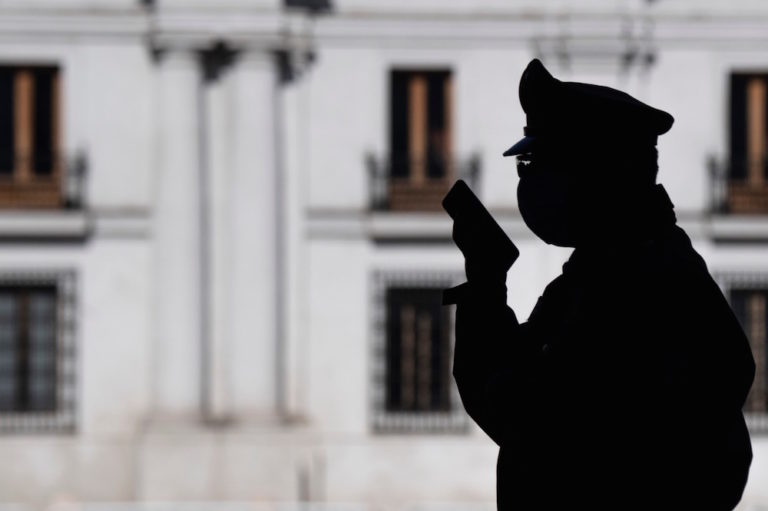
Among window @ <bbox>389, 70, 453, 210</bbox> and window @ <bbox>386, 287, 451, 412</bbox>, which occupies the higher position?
window @ <bbox>389, 70, 453, 210</bbox>

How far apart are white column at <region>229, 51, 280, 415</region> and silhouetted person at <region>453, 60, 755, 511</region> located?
70.6 ft

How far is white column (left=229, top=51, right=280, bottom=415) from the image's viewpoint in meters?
23.7

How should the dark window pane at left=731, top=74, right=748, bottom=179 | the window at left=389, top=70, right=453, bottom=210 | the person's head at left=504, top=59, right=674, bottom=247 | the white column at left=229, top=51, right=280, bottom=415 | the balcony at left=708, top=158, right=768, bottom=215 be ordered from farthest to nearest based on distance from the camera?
the dark window pane at left=731, top=74, right=748, bottom=179
the balcony at left=708, top=158, right=768, bottom=215
the window at left=389, top=70, right=453, bottom=210
the white column at left=229, top=51, right=280, bottom=415
the person's head at left=504, top=59, right=674, bottom=247

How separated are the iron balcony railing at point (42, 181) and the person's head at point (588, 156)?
861 inches

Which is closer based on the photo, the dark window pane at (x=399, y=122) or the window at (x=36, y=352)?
the window at (x=36, y=352)

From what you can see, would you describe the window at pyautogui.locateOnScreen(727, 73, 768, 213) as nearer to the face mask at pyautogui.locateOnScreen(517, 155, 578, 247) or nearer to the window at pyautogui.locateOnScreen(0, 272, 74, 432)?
the window at pyautogui.locateOnScreen(0, 272, 74, 432)

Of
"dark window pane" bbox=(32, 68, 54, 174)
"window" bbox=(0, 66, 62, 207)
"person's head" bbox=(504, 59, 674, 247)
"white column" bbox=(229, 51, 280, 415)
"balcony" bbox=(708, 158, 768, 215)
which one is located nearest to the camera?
"person's head" bbox=(504, 59, 674, 247)

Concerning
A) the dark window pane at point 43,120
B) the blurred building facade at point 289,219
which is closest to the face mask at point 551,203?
the blurred building facade at point 289,219

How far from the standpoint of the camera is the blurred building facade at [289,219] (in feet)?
77.8

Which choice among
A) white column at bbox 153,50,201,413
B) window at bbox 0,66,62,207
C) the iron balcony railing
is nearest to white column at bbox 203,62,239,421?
white column at bbox 153,50,201,413

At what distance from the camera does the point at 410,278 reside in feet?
78.8

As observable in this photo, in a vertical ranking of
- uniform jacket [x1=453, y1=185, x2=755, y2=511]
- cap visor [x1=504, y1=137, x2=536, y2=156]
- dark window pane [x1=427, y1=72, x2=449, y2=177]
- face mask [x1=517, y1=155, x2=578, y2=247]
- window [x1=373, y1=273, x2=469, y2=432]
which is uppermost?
dark window pane [x1=427, y1=72, x2=449, y2=177]

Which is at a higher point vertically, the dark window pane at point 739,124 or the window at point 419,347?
the dark window pane at point 739,124

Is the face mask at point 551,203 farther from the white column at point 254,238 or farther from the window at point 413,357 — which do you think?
the window at point 413,357
